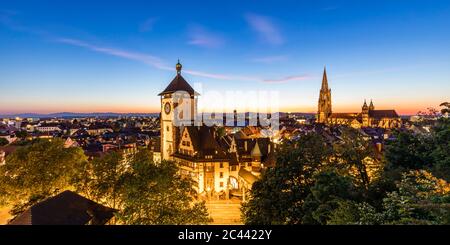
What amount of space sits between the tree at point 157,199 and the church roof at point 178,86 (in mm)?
22848

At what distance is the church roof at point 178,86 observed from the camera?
41938 mm

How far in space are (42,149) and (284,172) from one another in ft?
80.7

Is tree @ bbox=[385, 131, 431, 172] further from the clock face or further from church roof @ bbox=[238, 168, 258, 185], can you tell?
the clock face

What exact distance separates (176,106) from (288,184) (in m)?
27.7

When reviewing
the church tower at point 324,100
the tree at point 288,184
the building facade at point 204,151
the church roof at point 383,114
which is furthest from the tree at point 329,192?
the church roof at point 383,114

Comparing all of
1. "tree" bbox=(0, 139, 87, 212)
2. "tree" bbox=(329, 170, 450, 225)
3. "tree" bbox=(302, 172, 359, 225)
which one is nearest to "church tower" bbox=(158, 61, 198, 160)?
"tree" bbox=(0, 139, 87, 212)

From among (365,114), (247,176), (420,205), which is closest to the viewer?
(420,205)

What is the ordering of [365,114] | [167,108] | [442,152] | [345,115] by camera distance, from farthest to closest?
[345,115], [365,114], [167,108], [442,152]

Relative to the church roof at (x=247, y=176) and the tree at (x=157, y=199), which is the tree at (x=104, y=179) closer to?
the tree at (x=157, y=199)

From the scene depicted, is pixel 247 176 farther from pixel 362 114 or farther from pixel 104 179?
pixel 362 114

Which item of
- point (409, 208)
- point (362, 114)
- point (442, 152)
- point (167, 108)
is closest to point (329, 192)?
point (409, 208)

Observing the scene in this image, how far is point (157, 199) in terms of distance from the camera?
17.4 meters
